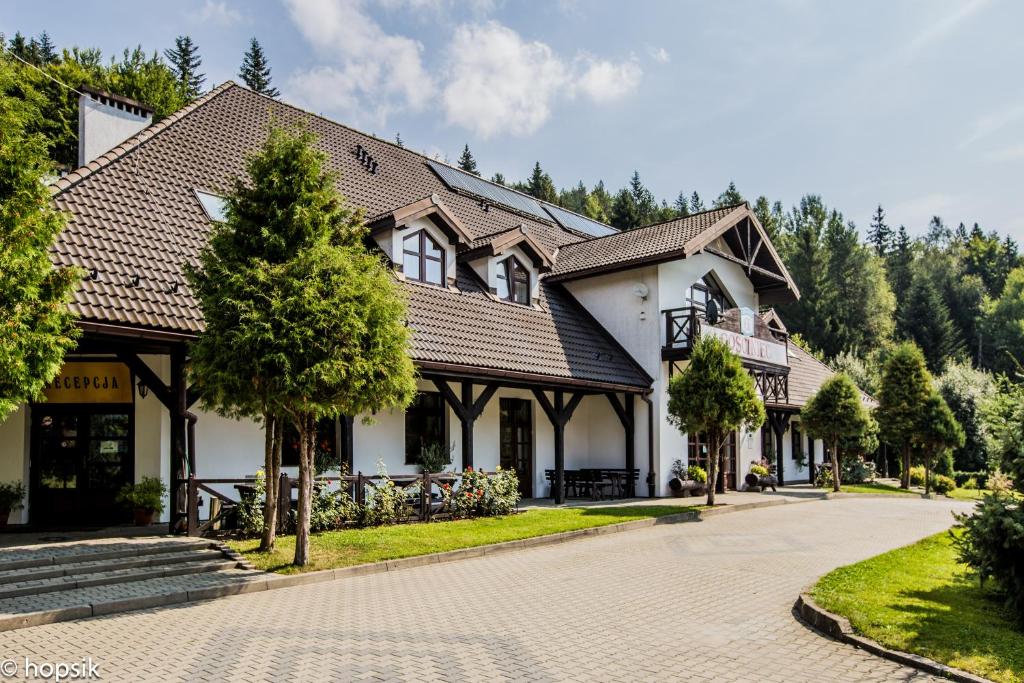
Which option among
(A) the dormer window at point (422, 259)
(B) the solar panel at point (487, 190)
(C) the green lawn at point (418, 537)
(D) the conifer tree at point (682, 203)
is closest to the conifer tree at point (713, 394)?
(C) the green lawn at point (418, 537)

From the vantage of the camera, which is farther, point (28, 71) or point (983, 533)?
point (28, 71)

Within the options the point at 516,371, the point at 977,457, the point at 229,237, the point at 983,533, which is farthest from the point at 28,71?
the point at 977,457

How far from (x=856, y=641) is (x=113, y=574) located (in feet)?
26.9

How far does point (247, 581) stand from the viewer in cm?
928

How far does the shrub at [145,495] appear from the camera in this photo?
39.9 feet

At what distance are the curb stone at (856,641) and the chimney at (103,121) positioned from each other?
49.9ft

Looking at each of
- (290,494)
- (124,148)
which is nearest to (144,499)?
(290,494)

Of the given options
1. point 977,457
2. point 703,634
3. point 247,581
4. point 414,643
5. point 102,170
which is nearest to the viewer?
point 414,643

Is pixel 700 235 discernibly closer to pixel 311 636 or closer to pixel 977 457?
pixel 311 636

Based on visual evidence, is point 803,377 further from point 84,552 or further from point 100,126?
point 84,552

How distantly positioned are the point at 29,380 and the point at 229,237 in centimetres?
304

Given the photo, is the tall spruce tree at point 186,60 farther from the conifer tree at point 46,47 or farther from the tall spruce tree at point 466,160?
the tall spruce tree at point 466,160

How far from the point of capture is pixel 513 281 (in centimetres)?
2009

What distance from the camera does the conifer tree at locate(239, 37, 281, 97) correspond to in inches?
1908
